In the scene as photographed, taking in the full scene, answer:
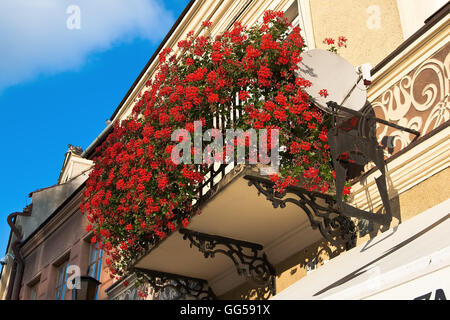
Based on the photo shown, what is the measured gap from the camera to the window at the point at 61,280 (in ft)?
43.9

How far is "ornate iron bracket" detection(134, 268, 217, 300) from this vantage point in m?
7.90

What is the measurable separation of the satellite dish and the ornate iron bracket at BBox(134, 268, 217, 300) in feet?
11.4

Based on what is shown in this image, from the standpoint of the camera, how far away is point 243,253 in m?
7.33

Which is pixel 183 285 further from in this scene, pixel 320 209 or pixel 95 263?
pixel 95 263

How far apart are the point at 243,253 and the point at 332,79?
8.33 ft

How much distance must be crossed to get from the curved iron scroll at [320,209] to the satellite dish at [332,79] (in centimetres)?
94

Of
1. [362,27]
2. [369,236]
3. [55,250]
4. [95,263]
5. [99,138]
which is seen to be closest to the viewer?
[369,236]

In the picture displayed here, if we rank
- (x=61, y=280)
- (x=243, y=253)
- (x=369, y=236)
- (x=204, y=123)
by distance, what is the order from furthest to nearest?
(x=61, y=280) → (x=243, y=253) → (x=204, y=123) → (x=369, y=236)

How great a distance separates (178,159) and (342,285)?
9.79ft

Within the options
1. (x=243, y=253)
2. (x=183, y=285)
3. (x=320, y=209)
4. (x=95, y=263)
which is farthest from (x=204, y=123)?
(x=95, y=263)

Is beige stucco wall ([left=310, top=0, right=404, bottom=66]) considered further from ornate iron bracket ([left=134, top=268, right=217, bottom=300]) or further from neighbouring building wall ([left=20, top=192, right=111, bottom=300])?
neighbouring building wall ([left=20, top=192, right=111, bottom=300])

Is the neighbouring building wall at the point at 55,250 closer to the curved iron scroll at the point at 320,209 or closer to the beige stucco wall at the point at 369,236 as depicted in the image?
the beige stucco wall at the point at 369,236

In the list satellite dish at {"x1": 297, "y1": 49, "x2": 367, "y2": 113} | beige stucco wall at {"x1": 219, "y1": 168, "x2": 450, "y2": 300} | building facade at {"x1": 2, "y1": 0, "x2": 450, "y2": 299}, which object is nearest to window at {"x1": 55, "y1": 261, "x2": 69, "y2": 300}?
building facade at {"x1": 2, "y1": 0, "x2": 450, "y2": 299}

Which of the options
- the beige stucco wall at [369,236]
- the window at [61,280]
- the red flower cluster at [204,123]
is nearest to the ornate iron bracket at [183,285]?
the red flower cluster at [204,123]
